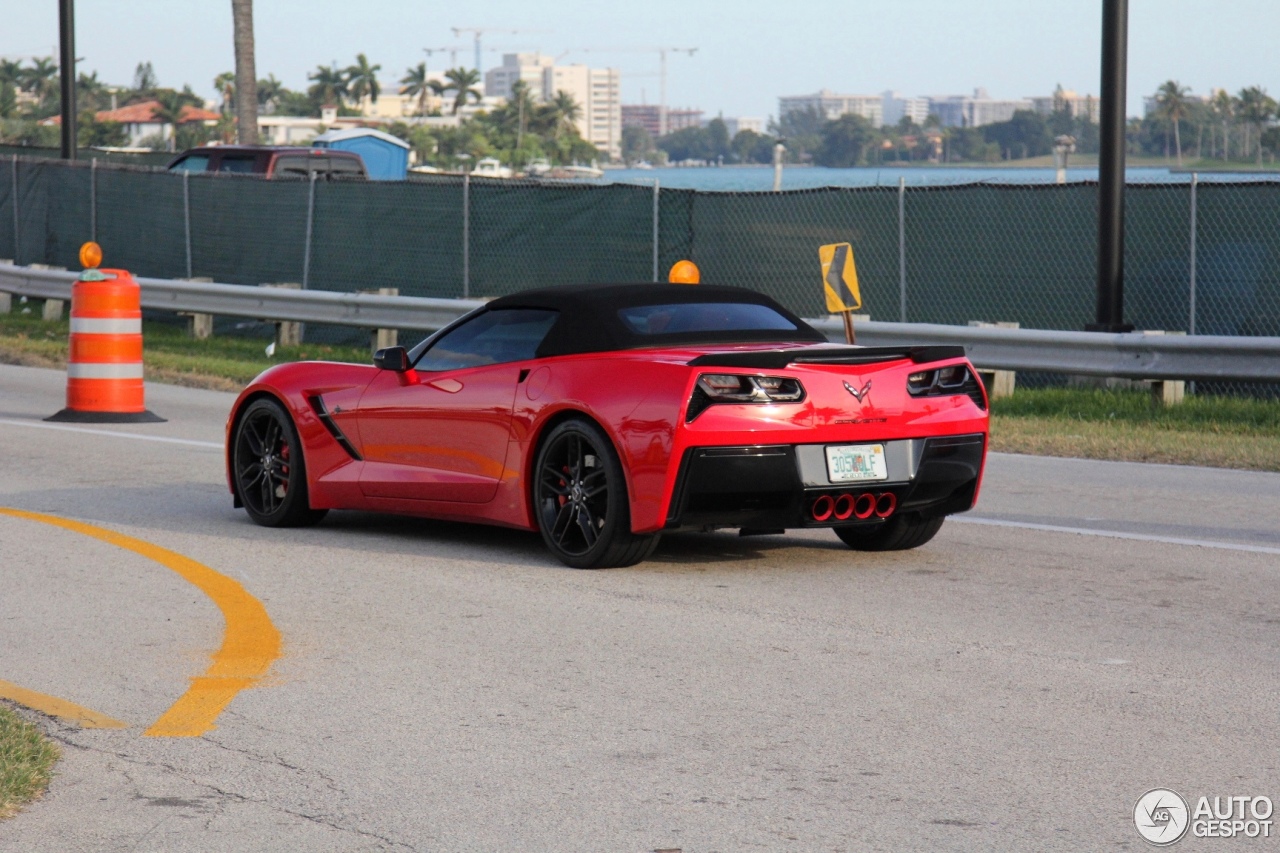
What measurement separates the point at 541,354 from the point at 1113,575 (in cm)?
272

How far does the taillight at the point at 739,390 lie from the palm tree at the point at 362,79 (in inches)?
7511

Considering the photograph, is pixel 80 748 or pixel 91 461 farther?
pixel 91 461

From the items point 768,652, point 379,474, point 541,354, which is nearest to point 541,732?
point 768,652

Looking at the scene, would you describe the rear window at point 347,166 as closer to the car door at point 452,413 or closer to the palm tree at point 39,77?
the car door at point 452,413

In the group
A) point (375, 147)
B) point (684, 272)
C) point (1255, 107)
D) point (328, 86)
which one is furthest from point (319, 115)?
point (684, 272)

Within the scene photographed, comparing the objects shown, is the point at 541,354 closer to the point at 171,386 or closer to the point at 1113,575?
the point at 1113,575

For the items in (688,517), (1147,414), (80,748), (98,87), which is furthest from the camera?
(98,87)

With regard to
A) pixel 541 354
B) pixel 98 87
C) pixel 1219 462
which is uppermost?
pixel 98 87

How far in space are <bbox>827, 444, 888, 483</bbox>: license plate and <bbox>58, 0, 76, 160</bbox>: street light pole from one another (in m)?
22.7

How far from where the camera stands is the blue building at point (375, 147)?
115 ft

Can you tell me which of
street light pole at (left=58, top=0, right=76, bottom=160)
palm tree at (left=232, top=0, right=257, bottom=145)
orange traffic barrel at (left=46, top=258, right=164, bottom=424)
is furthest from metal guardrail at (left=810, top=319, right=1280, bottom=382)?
palm tree at (left=232, top=0, right=257, bottom=145)

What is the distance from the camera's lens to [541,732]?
525cm

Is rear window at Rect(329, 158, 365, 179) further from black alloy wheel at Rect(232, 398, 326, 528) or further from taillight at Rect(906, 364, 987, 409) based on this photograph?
taillight at Rect(906, 364, 987, 409)

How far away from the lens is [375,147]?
35.7 metres
